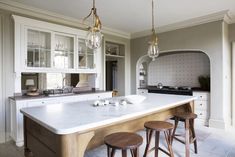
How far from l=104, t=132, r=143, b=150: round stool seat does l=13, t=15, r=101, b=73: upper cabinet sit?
2.53 meters

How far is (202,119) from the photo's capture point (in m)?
4.23

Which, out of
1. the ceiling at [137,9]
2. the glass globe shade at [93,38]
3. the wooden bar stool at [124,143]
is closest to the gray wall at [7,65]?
the ceiling at [137,9]

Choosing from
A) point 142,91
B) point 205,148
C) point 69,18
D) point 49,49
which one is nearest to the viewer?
point 205,148

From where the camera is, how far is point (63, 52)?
3986 millimetres

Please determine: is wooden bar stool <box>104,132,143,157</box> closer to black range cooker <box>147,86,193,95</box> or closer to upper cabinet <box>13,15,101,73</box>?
upper cabinet <box>13,15,101,73</box>

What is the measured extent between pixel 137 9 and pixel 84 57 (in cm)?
173

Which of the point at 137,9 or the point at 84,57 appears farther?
the point at 84,57

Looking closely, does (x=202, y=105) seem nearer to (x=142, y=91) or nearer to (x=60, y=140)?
(x=142, y=91)

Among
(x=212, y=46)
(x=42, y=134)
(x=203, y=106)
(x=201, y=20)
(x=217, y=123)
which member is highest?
(x=201, y=20)

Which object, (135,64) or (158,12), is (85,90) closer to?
(135,64)

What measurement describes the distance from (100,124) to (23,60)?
2585mm

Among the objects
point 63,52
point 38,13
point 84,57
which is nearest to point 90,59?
point 84,57

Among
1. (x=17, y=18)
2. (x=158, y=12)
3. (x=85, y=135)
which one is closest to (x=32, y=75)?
(x=17, y=18)

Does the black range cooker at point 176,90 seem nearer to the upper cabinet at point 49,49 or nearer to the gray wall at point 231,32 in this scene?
the gray wall at point 231,32
